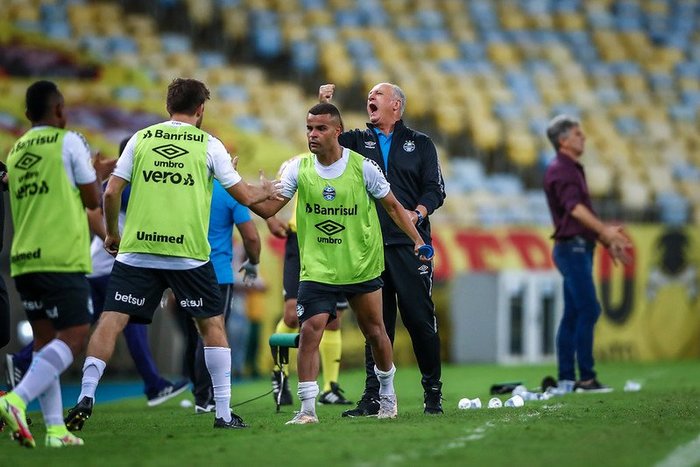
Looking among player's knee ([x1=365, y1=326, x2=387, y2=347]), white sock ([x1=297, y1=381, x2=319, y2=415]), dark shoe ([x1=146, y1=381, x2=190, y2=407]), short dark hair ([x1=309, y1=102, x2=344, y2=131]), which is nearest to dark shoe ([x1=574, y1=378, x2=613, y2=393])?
dark shoe ([x1=146, y1=381, x2=190, y2=407])

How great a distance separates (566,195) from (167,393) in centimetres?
388

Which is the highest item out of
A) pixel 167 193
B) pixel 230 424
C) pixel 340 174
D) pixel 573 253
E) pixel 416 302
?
pixel 340 174

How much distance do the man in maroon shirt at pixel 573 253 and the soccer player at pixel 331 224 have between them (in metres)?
3.77

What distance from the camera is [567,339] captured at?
11.9m

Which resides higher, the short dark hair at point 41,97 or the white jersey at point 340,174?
the short dark hair at point 41,97

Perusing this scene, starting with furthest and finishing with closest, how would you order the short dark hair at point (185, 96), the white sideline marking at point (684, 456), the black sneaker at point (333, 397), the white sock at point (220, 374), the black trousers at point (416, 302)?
1. the black sneaker at point (333, 397)
2. the black trousers at point (416, 302)
3. the white sock at point (220, 374)
4. the short dark hair at point (185, 96)
5. the white sideline marking at point (684, 456)

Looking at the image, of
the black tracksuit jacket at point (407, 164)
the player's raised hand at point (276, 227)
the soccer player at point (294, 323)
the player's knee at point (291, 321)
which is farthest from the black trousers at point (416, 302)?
the player's knee at point (291, 321)

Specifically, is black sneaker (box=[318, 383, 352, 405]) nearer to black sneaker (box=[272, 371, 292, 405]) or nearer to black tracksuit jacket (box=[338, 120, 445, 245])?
black sneaker (box=[272, 371, 292, 405])

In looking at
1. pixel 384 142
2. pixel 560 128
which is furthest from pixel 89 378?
pixel 560 128

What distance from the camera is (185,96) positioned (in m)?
8.11

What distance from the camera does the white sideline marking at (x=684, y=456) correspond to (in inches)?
247

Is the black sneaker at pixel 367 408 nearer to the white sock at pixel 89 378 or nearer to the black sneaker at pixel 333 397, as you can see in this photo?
the black sneaker at pixel 333 397

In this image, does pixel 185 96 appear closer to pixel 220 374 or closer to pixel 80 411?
pixel 220 374

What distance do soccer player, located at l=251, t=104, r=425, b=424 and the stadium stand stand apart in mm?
11007
